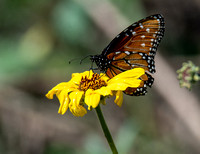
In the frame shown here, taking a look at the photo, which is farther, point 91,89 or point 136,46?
point 136,46

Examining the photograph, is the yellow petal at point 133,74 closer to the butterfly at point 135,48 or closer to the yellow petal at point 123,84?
the yellow petal at point 123,84

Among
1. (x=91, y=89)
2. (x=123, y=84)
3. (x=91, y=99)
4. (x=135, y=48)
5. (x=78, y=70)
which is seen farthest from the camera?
(x=78, y=70)

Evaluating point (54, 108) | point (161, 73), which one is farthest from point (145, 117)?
point (54, 108)

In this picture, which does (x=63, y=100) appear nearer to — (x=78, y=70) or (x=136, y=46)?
(x=136, y=46)

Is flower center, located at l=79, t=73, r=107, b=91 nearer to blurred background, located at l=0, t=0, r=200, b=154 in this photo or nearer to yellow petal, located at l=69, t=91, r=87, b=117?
yellow petal, located at l=69, t=91, r=87, b=117

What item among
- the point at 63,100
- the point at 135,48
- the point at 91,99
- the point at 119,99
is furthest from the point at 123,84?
the point at 135,48
